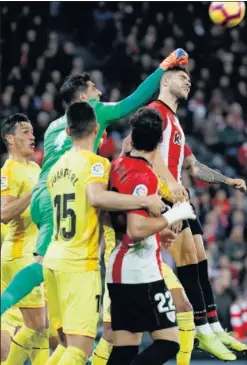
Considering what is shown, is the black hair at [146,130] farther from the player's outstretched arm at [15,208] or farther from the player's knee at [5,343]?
the player's knee at [5,343]

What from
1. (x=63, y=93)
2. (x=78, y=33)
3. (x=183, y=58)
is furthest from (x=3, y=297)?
(x=78, y=33)

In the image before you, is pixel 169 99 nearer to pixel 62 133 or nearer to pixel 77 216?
pixel 62 133

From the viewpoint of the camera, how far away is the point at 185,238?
8.11 metres

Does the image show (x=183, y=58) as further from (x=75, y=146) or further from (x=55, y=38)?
(x=55, y=38)

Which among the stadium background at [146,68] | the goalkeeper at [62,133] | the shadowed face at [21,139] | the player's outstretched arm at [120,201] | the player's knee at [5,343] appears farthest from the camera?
the stadium background at [146,68]

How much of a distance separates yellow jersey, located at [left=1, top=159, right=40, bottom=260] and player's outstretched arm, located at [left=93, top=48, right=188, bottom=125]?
1024 mm

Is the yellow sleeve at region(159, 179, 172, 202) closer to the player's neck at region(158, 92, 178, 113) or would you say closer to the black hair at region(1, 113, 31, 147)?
the player's neck at region(158, 92, 178, 113)

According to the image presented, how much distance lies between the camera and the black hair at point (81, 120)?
6.84 meters

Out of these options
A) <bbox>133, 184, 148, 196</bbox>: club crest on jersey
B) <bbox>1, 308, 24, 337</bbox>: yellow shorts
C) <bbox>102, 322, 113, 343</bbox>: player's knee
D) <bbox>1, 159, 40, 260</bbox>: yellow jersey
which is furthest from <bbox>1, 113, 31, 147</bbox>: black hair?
<bbox>133, 184, 148, 196</bbox>: club crest on jersey

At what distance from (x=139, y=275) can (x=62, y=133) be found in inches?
62.6

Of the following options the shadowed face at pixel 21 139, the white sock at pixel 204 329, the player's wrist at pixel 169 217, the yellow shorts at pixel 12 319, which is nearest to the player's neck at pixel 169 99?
the shadowed face at pixel 21 139

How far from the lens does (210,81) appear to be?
62.5 feet

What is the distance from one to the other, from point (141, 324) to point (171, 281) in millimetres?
1329

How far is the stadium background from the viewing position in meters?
15.4
